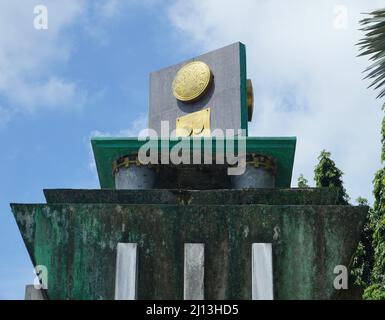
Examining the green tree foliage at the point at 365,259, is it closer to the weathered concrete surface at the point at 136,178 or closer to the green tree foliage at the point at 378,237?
the green tree foliage at the point at 378,237

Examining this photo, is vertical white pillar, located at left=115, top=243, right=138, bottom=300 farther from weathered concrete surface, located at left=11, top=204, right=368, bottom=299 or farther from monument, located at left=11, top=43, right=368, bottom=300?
weathered concrete surface, located at left=11, top=204, right=368, bottom=299

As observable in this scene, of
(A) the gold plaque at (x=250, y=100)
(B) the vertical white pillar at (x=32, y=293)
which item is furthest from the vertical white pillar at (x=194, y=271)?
(A) the gold plaque at (x=250, y=100)

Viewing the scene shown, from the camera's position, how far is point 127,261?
9094 millimetres

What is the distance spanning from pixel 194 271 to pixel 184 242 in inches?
15.6

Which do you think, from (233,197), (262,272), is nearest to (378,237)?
(233,197)

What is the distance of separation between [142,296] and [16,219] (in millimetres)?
1833

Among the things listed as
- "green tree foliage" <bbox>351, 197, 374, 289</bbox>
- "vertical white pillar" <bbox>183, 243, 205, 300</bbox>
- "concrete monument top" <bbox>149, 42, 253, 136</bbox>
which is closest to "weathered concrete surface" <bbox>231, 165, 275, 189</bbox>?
"concrete monument top" <bbox>149, 42, 253, 136</bbox>

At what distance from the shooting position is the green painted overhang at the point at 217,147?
1069cm

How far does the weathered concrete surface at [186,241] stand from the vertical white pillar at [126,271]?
0.11 meters

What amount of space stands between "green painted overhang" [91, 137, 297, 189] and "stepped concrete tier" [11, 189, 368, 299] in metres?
1.45

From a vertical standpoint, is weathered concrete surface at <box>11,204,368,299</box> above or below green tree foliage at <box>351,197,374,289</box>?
below

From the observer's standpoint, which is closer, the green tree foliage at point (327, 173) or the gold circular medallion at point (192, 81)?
the gold circular medallion at point (192, 81)

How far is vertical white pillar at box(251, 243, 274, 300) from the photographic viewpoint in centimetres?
888
